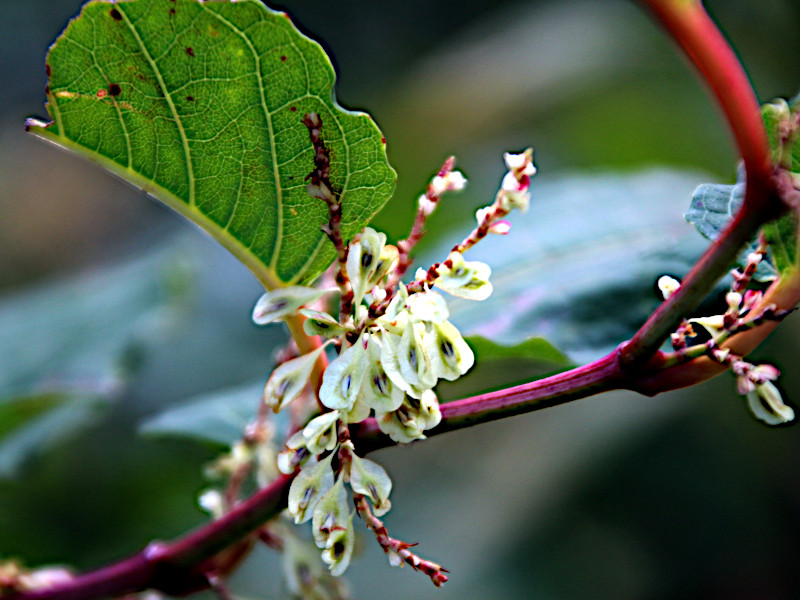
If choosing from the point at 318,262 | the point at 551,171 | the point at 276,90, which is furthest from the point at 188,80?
the point at 551,171

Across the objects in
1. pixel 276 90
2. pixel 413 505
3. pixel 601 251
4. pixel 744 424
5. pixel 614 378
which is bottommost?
pixel 413 505

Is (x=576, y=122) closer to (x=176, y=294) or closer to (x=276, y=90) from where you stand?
(x=176, y=294)

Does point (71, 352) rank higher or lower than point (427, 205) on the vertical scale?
lower

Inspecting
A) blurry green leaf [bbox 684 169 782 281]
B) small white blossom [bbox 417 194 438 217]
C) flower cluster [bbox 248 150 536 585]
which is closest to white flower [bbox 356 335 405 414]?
flower cluster [bbox 248 150 536 585]

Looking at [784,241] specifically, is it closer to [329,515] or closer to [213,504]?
[329,515]

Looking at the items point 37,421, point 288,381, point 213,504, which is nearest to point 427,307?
point 288,381

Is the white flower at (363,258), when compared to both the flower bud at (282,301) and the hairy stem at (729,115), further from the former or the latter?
the hairy stem at (729,115)

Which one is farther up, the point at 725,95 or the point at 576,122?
the point at 725,95
